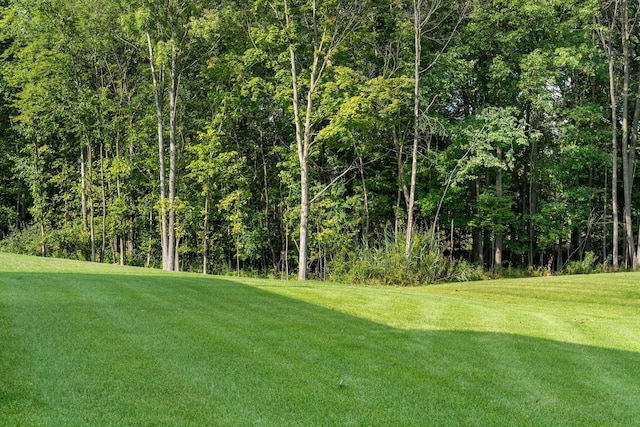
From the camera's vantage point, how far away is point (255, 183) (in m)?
25.1

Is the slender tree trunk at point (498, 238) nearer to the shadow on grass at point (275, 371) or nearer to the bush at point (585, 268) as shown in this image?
the bush at point (585, 268)

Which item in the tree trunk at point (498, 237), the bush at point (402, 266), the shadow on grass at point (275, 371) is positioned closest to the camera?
the shadow on grass at point (275, 371)

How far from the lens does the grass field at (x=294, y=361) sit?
3.73 m

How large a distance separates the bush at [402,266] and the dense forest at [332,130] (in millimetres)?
72

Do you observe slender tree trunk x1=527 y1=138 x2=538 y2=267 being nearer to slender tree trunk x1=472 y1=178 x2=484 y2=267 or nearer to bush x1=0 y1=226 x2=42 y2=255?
slender tree trunk x1=472 y1=178 x2=484 y2=267

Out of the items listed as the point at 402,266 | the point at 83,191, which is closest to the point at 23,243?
the point at 83,191

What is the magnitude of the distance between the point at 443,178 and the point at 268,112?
846cm

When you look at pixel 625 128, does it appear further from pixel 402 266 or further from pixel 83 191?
pixel 83 191

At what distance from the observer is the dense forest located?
1895 centimetres

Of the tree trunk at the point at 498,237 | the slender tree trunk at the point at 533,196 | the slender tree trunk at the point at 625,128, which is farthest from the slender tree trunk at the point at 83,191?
the slender tree trunk at the point at 625,128

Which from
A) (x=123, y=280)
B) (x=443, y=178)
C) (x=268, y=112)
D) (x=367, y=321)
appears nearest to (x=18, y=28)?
(x=268, y=112)

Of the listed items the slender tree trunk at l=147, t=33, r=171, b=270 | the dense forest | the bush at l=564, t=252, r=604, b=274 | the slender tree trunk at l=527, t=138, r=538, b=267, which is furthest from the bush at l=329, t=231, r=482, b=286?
the slender tree trunk at l=147, t=33, r=171, b=270

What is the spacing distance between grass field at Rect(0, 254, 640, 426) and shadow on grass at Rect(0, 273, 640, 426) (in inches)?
0.6

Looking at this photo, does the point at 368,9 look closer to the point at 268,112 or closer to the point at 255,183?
the point at 268,112
